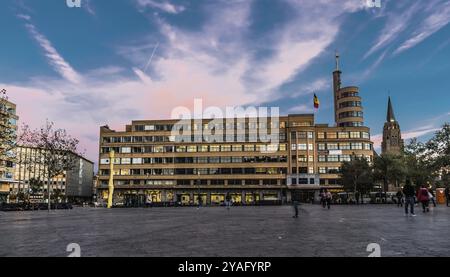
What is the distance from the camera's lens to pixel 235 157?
359 ft

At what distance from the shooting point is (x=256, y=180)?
108 m

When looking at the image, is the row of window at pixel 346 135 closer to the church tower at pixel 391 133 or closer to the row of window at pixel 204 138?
the row of window at pixel 204 138

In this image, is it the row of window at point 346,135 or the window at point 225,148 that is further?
the window at point 225,148

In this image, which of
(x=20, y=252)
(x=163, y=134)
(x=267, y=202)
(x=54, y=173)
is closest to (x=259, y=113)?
(x=163, y=134)

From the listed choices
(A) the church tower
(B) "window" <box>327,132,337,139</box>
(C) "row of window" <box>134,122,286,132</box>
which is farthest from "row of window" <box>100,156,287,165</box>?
(A) the church tower

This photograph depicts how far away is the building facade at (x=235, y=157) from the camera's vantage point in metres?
107

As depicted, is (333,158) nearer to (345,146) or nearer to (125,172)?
(345,146)

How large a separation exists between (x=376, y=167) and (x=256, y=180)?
143ft

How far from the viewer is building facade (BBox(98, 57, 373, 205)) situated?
107m

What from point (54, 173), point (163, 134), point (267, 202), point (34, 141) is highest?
point (163, 134)

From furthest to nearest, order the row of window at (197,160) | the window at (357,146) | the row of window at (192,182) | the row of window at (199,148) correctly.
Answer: the row of window at (199,148)
the row of window at (197,160)
the window at (357,146)
the row of window at (192,182)

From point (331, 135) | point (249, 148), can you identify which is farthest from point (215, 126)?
point (331, 135)

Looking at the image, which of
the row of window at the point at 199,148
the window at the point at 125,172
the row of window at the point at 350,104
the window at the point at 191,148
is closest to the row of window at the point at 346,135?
the row of window at the point at 350,104
